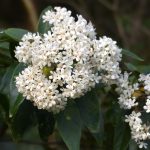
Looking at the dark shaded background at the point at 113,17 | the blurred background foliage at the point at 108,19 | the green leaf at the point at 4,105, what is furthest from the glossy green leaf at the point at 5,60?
the dark shaded background at the point at 113,17

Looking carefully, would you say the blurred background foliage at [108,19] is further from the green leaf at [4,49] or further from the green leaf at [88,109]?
the green leaf at [88,109]

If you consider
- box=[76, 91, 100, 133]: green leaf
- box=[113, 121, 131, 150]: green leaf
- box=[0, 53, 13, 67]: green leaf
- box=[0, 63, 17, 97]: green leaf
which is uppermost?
box=[0, 53, 13, 67]: green leaf

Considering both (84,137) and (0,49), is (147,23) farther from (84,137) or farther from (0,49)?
(0,49)

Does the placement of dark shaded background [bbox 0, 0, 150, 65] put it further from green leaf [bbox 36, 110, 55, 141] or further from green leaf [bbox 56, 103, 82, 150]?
green leaf [bbox 56, 103, 82, 150]

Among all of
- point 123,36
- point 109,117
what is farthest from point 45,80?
point 123,36

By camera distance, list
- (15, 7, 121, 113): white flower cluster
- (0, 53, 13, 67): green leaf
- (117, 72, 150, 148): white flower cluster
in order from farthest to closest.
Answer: (0, 53, 13, 67): green leaf < (117, 72, 150, 148): white flower cluster < (15, 7, 121, 113): white flower cluster

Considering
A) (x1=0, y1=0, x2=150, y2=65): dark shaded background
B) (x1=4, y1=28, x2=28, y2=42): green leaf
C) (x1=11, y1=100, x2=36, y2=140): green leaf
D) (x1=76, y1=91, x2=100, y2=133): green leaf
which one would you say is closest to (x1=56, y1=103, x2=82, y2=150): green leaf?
(x1=76, y1=91, x2=100, y2=133): green leaf

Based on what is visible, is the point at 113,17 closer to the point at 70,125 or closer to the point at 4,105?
the point at 4,105
